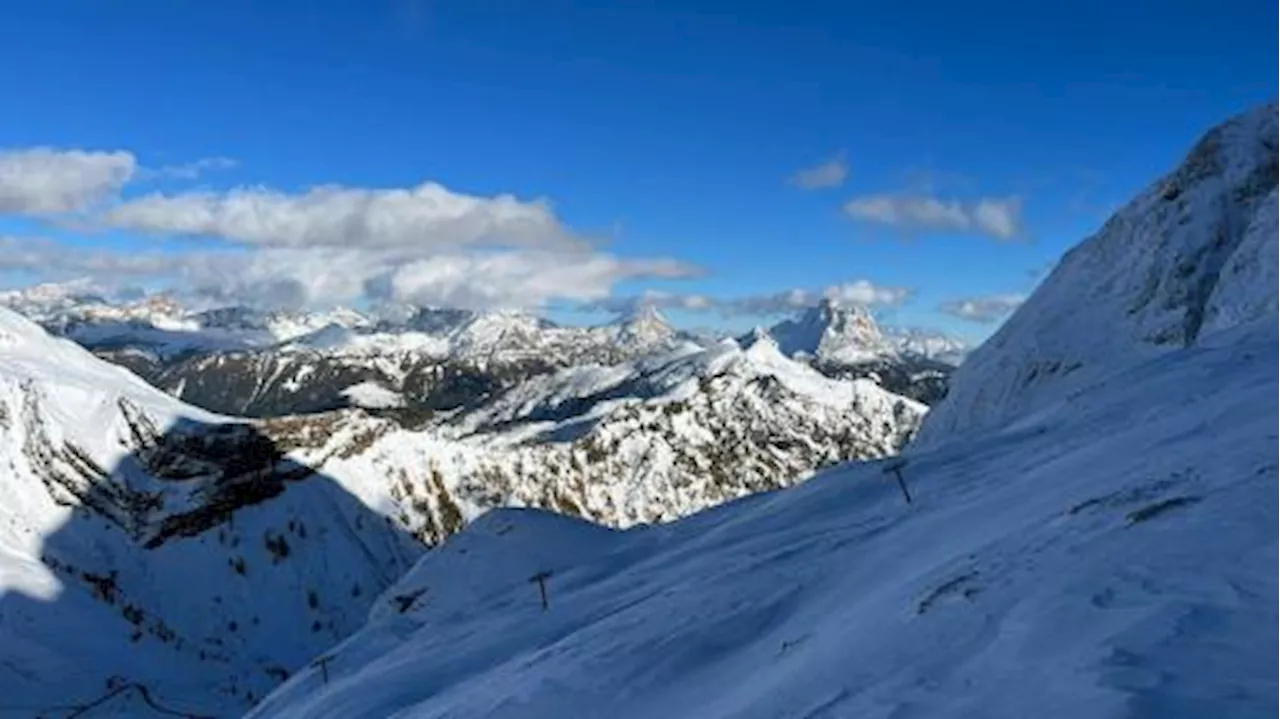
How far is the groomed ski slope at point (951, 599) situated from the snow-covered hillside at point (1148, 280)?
4976 centimetres

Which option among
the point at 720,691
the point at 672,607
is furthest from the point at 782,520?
the point at 720,691

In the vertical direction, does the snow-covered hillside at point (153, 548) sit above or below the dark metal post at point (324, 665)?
above

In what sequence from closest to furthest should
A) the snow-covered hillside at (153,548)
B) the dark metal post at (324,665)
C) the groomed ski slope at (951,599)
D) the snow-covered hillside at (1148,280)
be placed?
1. the groomed ski slope at (951,599)
2. the dark metal post at (324,665)
3. the snow-covered hillside at (153,548)
4. the snow-covered hillside at (1148,280)

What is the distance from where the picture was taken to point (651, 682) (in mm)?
15445

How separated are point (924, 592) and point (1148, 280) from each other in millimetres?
81219

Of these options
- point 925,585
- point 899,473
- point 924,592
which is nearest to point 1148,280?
point 899,473

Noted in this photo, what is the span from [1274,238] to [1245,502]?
67.0m

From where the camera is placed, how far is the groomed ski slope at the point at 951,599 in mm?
9078

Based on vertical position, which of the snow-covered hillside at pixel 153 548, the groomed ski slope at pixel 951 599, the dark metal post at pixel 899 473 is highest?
the snow-covered hillside at pixel 153 548

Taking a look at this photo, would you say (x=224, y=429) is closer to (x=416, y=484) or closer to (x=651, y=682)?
(x=416, y=484)

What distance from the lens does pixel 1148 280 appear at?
8625 centimetres

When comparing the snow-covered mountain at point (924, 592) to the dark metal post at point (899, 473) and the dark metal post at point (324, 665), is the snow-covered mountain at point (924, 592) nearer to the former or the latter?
the dark metal post at point (899, 473)

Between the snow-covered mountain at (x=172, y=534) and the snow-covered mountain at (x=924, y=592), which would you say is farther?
the snow-covered mountain at (x=172, y=534)

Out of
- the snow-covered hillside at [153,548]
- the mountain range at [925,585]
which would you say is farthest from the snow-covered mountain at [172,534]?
the mountain range at [925,585]
